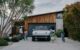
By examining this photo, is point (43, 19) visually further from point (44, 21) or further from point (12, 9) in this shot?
point (12, 9)

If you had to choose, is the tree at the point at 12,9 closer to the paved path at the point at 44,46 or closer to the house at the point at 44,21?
the paved path at the point at 44,46

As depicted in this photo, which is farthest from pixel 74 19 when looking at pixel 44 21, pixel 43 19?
pixel 43 19

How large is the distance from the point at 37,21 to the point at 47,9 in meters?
6.46

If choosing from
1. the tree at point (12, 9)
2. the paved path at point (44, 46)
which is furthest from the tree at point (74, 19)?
the paved path at point (44, 46)

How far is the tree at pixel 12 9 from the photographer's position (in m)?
34.3

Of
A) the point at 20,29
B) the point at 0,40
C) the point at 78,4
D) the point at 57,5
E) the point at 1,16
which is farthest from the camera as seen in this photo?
the point at 57,5

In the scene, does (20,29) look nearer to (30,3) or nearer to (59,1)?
(59,1)

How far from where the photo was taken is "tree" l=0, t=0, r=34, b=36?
113ft

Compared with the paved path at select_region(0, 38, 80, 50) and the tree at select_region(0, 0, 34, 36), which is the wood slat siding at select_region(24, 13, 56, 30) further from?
the paved path at select_region(0, 38, 80, 50)

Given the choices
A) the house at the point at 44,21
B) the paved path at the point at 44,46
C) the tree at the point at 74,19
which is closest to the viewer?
the paved path at the point at 44,46

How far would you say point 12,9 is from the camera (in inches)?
1362

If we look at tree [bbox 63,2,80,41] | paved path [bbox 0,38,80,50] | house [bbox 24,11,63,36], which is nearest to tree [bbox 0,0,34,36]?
paved path [bbox 0,38,80,50]

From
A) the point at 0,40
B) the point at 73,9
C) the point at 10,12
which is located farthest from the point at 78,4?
the point at 0,40

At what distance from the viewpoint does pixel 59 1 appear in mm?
63125
